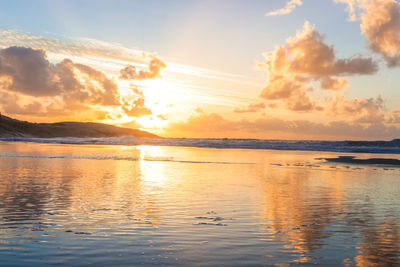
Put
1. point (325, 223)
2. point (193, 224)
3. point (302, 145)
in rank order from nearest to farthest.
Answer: point (193, 224), point (325, 223), point (302, 145)

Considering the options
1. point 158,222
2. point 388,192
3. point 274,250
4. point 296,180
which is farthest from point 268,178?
point 274,250

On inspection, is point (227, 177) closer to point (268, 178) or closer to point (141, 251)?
point (268, 178)

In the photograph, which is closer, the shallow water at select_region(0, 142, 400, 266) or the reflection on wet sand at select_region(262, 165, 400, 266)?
the shallow water at select_region(0, 142, 400, 266)

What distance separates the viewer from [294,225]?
10.8 meters

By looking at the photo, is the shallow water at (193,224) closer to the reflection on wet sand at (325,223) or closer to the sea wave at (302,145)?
the reflection on wet sand at (325,223)

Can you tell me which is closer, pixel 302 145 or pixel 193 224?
pixel 193 224

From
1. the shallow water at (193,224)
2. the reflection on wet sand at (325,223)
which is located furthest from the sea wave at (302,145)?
the shallow water at (193,224)

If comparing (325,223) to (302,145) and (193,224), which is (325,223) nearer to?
(193,224)

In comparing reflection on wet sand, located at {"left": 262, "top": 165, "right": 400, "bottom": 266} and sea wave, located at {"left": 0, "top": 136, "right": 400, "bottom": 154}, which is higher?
sea wave, located at {"left": 0, "top": 136, "right": 400, "bottom": 154}

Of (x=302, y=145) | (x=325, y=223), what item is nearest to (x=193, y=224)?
(x=325, y=223)

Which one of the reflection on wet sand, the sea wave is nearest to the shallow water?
the reflection on wet sand

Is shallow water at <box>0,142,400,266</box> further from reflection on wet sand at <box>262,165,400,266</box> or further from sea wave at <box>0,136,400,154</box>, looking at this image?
sea wave at <box>0,136,400,154</box>

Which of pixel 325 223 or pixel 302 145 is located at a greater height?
pixel 302 145

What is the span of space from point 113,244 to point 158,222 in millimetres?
2429
